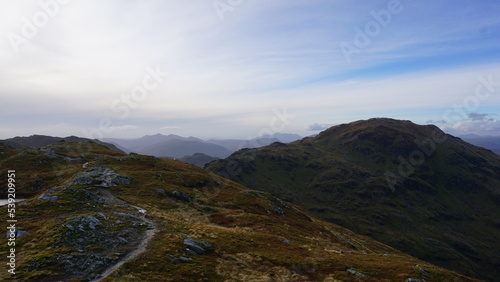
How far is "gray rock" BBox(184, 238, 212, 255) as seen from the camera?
33.5 m

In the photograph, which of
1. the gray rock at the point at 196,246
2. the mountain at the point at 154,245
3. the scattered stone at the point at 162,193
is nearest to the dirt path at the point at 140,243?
the mountain at the point at 154,245

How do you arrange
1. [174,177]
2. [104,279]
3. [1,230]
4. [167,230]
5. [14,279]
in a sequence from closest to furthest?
1. [14,279]
2. [104,279]
3. [1,230]
4. [167,230]
5. [174,177]

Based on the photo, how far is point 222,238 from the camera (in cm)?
4034

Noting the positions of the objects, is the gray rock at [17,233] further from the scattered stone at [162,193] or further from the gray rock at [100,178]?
the scattered stone at [162,193]

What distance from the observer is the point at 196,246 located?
3434cm

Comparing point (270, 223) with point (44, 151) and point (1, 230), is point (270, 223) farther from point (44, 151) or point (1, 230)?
point (44, 151)

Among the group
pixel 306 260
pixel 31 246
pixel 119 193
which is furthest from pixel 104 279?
pixel 119 193

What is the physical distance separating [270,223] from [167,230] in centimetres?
2604

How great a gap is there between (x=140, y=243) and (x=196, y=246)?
786 centimetres

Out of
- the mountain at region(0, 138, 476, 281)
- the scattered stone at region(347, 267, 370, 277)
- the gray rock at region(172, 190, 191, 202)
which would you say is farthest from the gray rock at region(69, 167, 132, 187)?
the scattered stone at region(347, 267, 370, 277)

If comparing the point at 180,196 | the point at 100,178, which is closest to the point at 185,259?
the point at 180,196

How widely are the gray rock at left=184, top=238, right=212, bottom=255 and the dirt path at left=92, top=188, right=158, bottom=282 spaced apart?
18.8ft

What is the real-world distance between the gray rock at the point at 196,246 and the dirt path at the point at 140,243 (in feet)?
18.8

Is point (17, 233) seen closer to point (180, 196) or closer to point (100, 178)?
point (100, 178)
